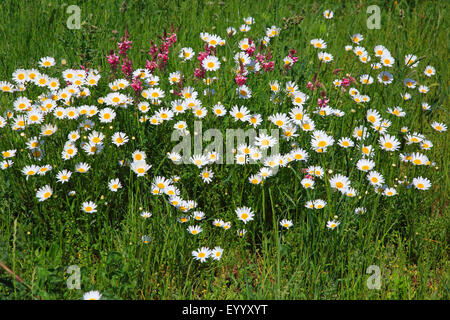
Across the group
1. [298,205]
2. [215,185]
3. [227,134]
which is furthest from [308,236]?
[227,134]

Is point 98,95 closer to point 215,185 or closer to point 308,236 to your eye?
point 215,185

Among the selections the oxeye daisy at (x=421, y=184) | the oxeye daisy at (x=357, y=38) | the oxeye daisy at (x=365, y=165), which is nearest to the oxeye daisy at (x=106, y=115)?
the oxeye daisy at (x=365, y=165)

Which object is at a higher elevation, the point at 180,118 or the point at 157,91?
the point at 157,91

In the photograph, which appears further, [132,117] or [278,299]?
[132,117]

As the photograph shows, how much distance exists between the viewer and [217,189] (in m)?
2.50

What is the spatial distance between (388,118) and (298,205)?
1081 millimetres

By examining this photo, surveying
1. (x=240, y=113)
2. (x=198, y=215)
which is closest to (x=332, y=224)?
(x=198, y=215)

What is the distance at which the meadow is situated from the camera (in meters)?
2.01

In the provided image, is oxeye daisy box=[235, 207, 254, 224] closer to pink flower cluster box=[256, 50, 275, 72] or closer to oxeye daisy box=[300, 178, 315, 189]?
oxeye daisy box=[300, 178, 315, 189]

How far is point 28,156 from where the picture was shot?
2395 mm

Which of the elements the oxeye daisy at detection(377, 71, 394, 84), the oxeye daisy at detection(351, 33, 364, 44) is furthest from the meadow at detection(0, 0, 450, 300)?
the oxeye daisy at detection(351, 33, 364, 44)

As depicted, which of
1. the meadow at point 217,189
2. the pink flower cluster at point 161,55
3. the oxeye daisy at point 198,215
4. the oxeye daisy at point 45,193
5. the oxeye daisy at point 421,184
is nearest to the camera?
the meadow at point 217,189

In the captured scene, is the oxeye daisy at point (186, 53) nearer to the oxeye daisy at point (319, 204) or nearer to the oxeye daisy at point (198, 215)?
the oxeye daisy at point (198, 215)

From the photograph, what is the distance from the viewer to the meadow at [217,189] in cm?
201
